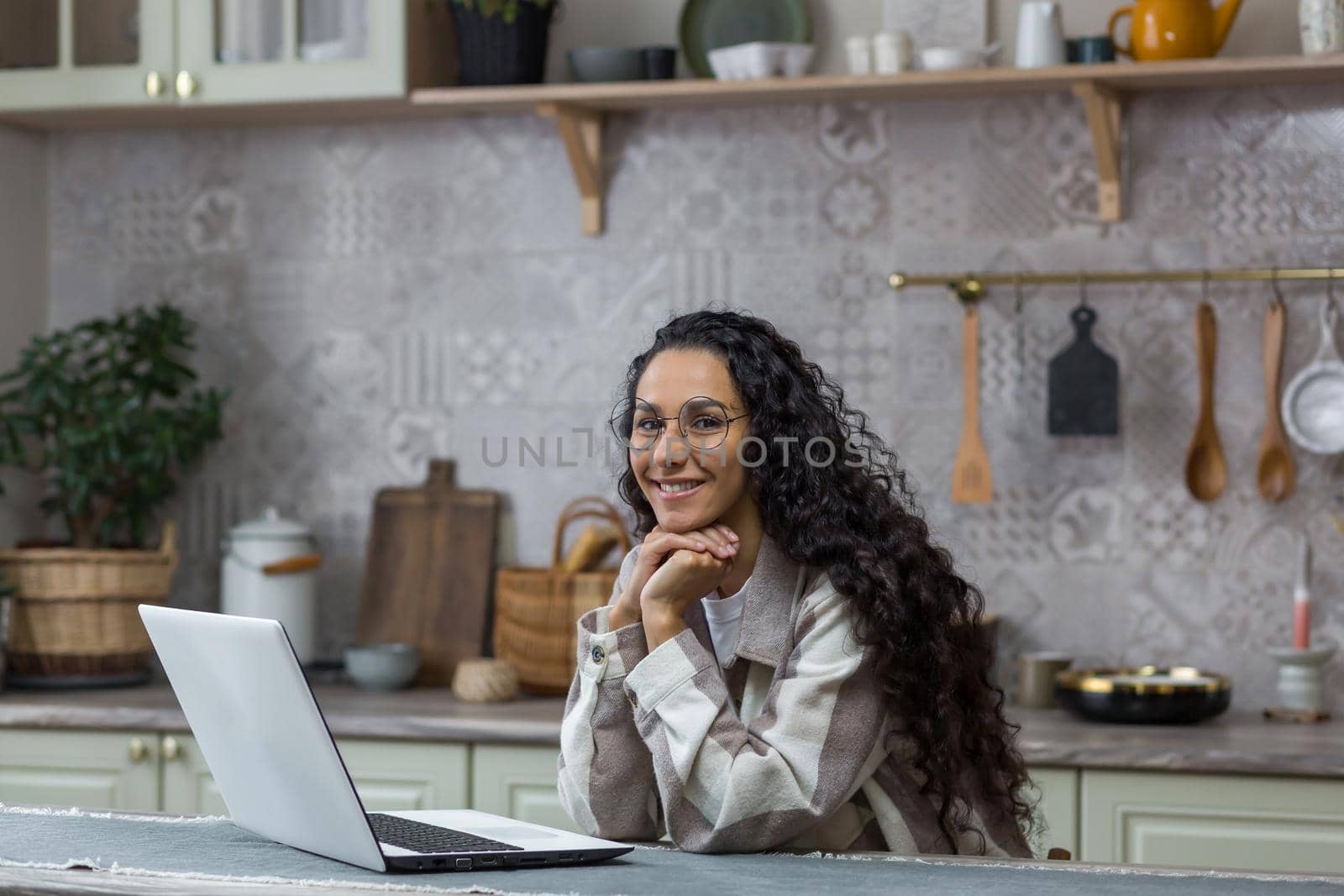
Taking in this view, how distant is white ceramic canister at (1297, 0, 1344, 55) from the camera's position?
9.04ft

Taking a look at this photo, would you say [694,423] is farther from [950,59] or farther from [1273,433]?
[1273,433]

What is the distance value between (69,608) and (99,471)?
0.28 meters

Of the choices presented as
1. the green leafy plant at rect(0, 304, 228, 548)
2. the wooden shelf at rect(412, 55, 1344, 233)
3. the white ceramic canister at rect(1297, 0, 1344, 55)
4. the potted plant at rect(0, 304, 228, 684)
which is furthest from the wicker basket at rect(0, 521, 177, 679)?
the white ceramic canister at rect(1297, 0, 1344, 55)

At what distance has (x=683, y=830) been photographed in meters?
1.63

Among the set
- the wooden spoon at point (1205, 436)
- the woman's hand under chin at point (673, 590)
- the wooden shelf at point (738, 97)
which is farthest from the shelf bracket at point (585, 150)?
the woman's hand under chin at point (673, 590)

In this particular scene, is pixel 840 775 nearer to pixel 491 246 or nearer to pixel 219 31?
pixel 491 246

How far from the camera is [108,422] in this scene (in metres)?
3.15

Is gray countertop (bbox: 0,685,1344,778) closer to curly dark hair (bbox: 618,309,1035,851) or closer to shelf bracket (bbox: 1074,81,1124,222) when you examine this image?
curly dark hair (bbox: 618,309,1035,851)

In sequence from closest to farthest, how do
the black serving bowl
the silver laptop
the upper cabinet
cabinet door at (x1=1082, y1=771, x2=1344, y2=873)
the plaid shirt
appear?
the silver laptop, the plaid shirt, cabinet door at (x1=1082, y1=771, x2=1344, y2=873), the black serving bowl, the upper cabinet

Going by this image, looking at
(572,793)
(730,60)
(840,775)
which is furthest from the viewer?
(730,60)

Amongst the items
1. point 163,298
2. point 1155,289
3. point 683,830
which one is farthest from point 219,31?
point 683,830

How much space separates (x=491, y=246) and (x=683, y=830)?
1.90m

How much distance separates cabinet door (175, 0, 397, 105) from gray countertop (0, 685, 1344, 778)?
1.15 metres

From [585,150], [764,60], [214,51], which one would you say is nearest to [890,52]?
[764,60]
